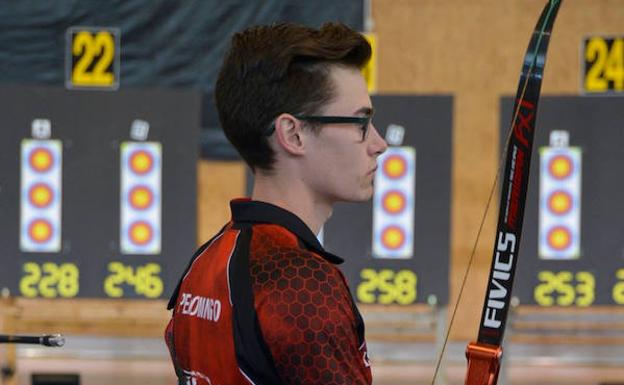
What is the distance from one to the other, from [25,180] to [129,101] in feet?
1.93

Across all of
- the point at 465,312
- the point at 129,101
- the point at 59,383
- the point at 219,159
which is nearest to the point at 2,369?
the point at 59,383

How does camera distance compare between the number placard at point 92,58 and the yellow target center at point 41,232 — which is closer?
the yellow target center at point 41,232

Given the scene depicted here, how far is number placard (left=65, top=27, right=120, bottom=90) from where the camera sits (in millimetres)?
5992

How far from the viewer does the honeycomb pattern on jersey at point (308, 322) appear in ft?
3.62

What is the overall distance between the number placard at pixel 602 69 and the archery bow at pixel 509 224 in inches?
170

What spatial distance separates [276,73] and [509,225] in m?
0.50

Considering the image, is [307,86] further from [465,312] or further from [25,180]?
[465,312]

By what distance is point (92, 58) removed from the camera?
6109 millimetres

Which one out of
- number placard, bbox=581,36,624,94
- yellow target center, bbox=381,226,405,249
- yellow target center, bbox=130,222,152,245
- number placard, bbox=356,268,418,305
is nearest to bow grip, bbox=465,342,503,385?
number placard, bbox=356,268,418,305

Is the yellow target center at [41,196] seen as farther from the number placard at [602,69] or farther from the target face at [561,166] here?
the number placard at [602,69]

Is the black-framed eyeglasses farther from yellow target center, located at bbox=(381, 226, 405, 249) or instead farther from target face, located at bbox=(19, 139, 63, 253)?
target face, located at bbox=(19, 139, 63, 253)

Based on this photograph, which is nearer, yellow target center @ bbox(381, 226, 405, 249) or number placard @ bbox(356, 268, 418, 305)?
number placard @ bbox(356, 268, 418, 305)

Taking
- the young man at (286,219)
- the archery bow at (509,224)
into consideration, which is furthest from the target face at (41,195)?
the young man at (286,219)

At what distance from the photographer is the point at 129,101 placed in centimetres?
554
